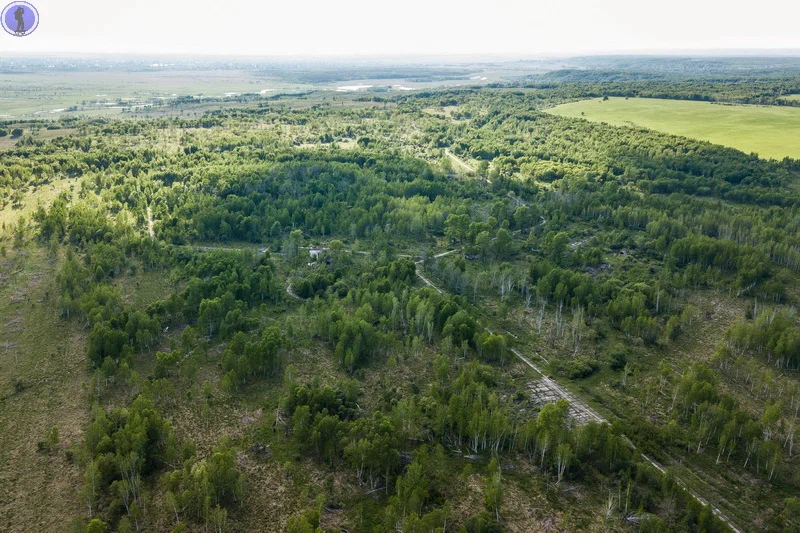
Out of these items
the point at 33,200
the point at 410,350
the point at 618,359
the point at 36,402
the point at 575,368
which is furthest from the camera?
the point at 33,200

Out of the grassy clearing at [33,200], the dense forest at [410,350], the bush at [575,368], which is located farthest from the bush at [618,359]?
the grassy clearing at [33,200]

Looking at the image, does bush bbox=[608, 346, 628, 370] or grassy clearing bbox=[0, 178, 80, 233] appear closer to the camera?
bush bbox=[608, 346, 628, 370]

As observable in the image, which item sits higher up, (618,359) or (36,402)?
(36,402)

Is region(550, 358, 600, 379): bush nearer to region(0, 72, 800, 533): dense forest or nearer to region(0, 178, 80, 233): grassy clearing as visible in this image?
region(0, 72, 800, 533): dense forest

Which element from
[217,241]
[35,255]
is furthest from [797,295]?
[35,255]

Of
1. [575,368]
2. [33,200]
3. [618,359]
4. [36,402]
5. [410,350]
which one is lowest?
[575,368]

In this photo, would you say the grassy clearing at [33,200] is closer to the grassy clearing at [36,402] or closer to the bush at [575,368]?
the grassy clearing at [36,402]

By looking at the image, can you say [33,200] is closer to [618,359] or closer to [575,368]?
[575,368]

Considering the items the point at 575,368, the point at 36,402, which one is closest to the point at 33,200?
the point at 36,402

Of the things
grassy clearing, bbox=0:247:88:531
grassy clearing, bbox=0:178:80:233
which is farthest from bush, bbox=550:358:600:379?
grassy clearing, bbox=0:178:80:233
